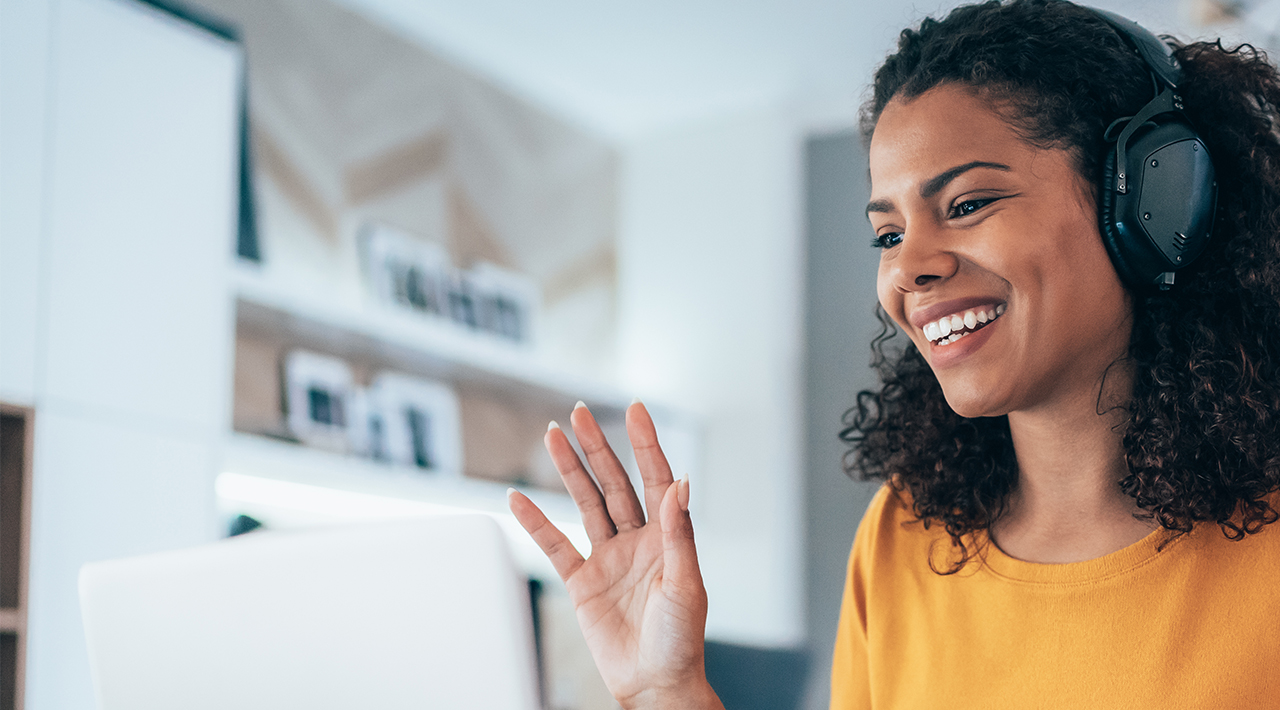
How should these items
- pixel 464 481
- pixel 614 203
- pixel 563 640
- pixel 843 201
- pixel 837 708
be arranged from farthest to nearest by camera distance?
1. pixel 614 203
2. pixel 843 201
3. pixel 563 640
4. pixel 464 481
5. pixel 837 708

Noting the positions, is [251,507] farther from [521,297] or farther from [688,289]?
[688,289]

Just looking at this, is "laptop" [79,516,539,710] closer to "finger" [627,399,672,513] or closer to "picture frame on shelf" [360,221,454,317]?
"finger" [627,399,672,513]

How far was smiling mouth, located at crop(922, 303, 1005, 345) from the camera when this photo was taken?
3.18 feet

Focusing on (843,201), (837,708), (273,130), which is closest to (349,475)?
(273,130)

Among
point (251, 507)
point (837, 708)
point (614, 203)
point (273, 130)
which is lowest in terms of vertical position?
point (837, 708)

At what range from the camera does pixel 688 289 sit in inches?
170

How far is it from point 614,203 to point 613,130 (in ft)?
1.01

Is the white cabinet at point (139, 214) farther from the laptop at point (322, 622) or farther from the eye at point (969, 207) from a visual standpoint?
the eye at point (969, 207)

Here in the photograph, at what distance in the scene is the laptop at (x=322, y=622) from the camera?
2.15 ft

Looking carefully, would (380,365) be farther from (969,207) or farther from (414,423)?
(969,207)

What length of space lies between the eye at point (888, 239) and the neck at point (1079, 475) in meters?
0.21

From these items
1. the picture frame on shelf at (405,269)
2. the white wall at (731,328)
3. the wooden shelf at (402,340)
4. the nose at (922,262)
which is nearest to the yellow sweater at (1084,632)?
the nose at (922,262)

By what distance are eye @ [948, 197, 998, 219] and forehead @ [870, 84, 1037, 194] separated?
0.04 m

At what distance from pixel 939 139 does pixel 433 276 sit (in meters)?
2.65
